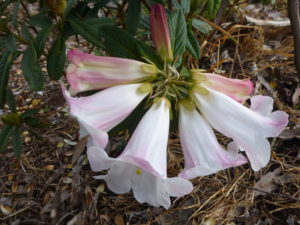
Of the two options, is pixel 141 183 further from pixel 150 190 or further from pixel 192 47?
pixel 192 47

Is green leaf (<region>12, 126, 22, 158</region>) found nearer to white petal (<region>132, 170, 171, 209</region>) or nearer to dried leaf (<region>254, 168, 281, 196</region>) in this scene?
white petal (<region>132, 170, 171, 209</region>)

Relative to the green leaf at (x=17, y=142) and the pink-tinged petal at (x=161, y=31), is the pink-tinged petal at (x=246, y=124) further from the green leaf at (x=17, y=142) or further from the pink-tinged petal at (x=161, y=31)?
the green leaf at (x=17, y=142)

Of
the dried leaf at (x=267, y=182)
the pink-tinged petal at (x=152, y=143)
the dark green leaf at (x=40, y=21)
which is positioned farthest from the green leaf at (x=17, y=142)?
the dried leaf at (x=267, y=182)

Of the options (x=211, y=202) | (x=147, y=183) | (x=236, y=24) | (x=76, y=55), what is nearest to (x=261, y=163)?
(x=147, y=183)

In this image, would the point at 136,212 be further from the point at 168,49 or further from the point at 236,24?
the point at 236,24

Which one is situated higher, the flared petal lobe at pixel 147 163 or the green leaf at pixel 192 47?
the green leaf at pixel 192 47

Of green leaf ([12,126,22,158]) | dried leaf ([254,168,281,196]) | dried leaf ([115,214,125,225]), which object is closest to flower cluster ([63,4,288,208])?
green leaf ([12,126,22,158])
